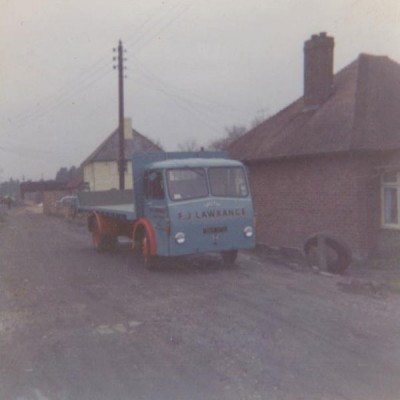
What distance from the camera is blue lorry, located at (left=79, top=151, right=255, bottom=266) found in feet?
42.4

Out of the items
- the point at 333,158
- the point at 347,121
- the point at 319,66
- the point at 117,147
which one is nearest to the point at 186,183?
the point at 333,158

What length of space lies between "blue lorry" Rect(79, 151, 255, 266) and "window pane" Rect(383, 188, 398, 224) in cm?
488

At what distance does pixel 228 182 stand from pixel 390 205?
5.43 meters

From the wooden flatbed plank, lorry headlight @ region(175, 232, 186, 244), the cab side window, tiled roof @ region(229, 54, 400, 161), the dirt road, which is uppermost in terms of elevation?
tiled roof @ region(229, 54, 400, 161)

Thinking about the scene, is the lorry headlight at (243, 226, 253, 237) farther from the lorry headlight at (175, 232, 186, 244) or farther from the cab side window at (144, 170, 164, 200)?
the cab side window at (144, 170, 164, 200)

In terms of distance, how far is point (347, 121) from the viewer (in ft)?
57.6

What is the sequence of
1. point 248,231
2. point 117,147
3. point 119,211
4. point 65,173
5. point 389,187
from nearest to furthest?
Result: point 248,231
point 119,211
point 389,187
point 117,147
point 65,173

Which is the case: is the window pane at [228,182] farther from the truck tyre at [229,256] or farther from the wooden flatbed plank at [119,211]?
the wooden flatbed plank at [119,211]

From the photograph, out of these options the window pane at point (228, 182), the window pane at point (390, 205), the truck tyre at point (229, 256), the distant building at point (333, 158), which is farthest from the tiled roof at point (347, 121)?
the truck tyre at point (229, 256)

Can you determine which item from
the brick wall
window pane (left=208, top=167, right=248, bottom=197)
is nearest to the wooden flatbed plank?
window pane (left=208, top=167, right=248, bottom=197)

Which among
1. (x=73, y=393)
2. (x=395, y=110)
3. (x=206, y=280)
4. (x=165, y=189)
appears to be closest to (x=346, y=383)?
(x=73, y=393)

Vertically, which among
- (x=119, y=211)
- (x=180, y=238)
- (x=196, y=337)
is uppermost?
(x=119, y=211)

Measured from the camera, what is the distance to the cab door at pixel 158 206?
12984 mm

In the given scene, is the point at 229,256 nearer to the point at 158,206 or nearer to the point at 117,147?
the point at 158,206
